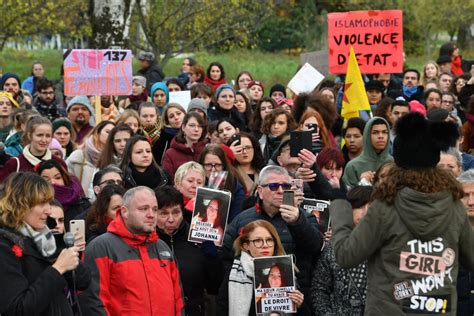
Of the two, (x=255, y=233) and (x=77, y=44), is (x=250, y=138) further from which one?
(x=77, y=44)

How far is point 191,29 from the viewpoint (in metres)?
26.2

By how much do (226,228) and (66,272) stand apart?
93.0 inches

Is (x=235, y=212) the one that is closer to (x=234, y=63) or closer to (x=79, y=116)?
(x=79, y=116)

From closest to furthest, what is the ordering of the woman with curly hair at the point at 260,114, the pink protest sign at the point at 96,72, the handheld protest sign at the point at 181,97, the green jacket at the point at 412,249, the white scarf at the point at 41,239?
1. the green jacket at the point at 412,249
2. the white scarf at the point at 41,239
3. the woman with curly hair at the point at 260,114
4. the pink protest sign at the point at 96,72
5. the handheld protest sign at the point at 181,97

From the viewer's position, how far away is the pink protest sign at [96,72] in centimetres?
1365

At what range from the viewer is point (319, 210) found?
9016 mm

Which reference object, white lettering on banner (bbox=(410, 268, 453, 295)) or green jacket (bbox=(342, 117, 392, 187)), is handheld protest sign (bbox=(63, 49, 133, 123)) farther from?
white lettering on banner (bbox=(410, 268, 453, 295))

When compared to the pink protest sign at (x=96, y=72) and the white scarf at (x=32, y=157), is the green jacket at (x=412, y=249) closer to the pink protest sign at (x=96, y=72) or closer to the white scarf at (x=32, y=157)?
Result: the white scarf at (x=32, y=157)

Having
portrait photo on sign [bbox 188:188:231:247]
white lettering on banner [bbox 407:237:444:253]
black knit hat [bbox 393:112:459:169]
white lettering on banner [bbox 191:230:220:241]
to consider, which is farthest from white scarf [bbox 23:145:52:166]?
white lettering on banner [bbox 407:237:444:253]

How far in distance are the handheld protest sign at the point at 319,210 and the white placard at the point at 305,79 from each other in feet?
20.7

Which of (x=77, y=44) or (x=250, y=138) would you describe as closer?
(x=250, y=138)

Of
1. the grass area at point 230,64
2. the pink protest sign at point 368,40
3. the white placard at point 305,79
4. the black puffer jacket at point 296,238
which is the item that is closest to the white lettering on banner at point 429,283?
the black puffer jacket at point 296,238

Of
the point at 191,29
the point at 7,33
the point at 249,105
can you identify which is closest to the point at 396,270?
the point at 249,105

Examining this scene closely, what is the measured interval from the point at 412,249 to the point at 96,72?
8.29 m
